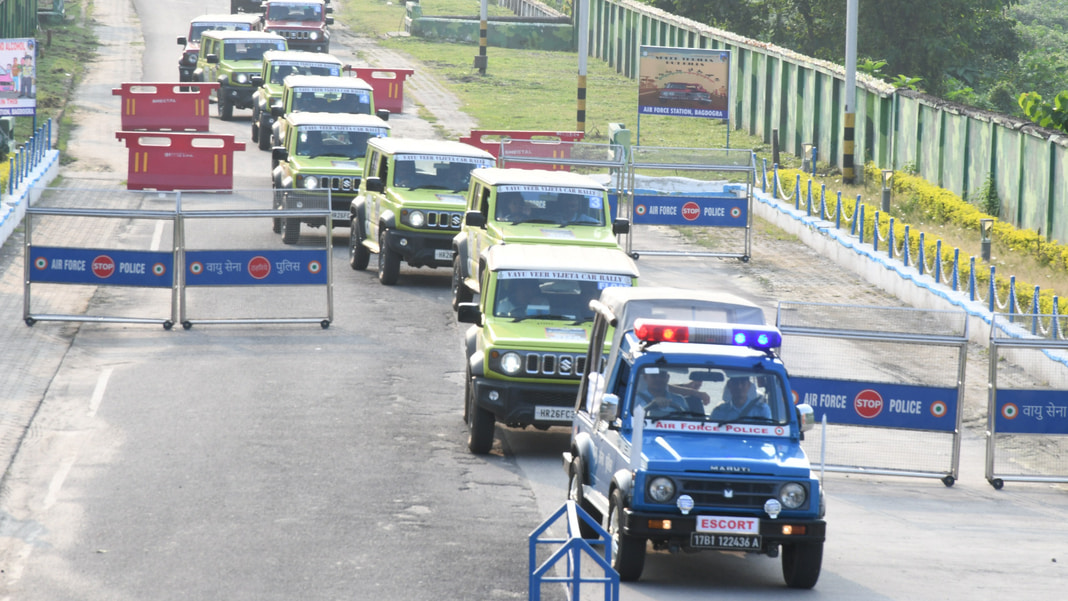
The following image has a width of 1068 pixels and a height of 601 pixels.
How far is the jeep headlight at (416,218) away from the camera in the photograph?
2219 centimetres

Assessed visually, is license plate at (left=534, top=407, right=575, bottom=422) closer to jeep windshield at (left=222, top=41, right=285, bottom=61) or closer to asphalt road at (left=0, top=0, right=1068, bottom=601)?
asphalt road at (left=0, top=0, right=1068, bottom=601)

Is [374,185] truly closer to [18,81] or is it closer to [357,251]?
[357,251]

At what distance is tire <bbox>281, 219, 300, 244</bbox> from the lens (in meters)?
25.1

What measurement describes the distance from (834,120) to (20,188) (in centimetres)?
1896

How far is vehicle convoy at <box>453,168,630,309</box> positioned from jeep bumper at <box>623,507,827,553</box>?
9108 millimetres

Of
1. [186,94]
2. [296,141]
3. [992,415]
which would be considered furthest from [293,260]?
[186,94]

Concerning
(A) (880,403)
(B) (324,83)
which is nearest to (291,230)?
(B) (324,83)

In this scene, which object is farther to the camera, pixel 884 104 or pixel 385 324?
pixel 884 104

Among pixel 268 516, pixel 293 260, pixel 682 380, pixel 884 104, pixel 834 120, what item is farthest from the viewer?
pixel 834 120

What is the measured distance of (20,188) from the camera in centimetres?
2836

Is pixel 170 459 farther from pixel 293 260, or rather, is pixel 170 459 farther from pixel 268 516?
pixel 293 260

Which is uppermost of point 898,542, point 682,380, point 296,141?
point 296,141

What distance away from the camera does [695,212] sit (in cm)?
2711

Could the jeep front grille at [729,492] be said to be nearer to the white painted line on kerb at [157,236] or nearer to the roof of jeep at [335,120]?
the white painted line on kerb at [157,236]
